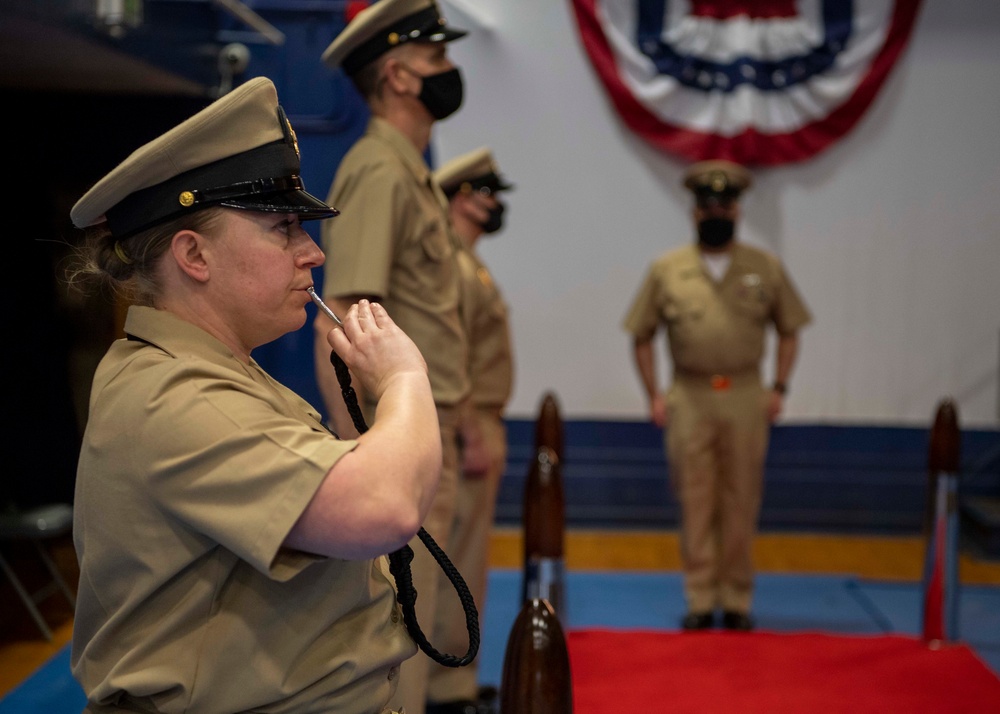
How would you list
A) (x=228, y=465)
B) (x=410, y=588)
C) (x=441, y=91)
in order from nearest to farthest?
(x=228, y=465) < (x=410, y=588) < (x=441, y=91)

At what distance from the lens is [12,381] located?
291 centimetres

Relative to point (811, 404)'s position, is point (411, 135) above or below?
above

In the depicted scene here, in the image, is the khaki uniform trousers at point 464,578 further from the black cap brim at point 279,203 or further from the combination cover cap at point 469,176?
the black cap brim at point 279,203

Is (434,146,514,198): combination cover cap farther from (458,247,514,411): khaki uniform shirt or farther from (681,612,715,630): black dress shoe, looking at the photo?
(681,612,715,630): black dress shoe

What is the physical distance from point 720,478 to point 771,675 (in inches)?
42.6

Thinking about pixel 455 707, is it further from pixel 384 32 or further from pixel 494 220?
pixel 384 32

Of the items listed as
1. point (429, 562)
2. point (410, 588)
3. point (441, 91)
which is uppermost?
point (441, 91)

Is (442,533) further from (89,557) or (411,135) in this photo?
(89,557)

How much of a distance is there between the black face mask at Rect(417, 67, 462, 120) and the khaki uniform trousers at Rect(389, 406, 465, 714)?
76cm

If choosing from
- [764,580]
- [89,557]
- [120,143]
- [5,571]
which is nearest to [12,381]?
[5,571]

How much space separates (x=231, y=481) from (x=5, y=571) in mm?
2334

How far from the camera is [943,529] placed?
11.2 feet

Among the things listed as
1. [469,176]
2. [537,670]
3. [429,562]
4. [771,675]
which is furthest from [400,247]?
[771,675]

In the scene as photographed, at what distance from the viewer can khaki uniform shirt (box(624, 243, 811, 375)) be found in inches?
156
